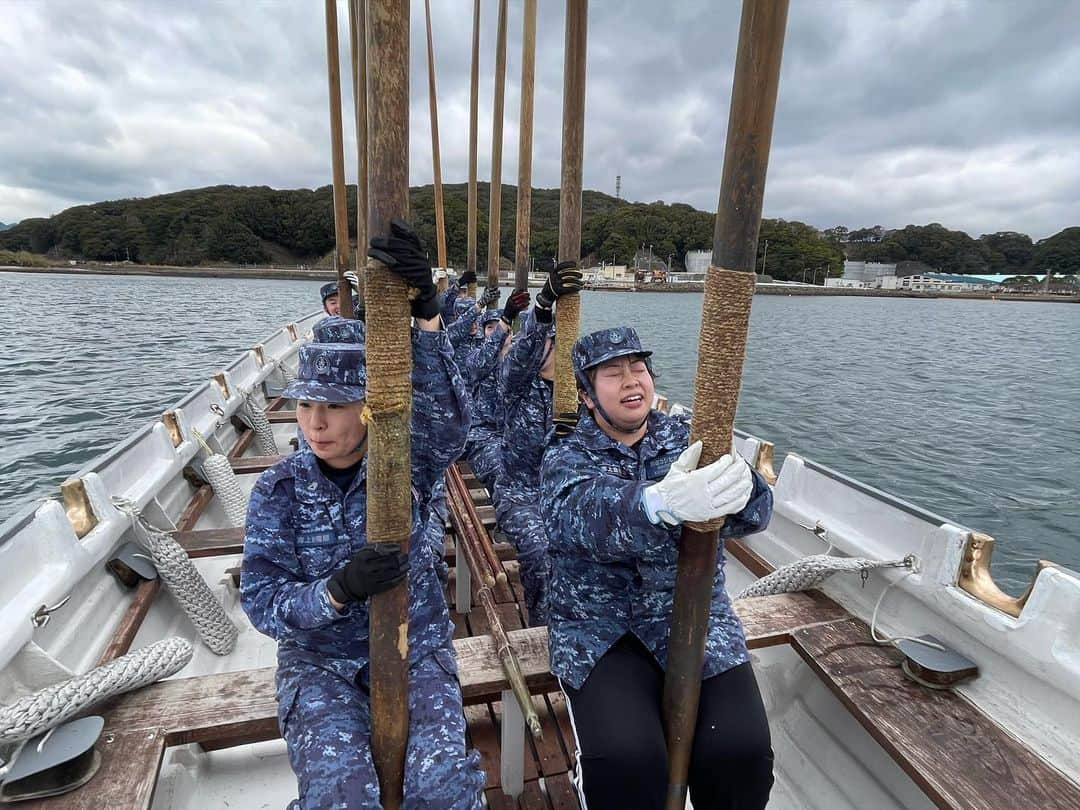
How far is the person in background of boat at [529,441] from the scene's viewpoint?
11.6 ft

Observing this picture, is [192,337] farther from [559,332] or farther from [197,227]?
[197,227]

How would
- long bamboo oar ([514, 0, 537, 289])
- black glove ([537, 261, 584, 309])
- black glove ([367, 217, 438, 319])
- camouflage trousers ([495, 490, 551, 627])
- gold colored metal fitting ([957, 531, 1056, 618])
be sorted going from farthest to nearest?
long bamboo oar ([514, 0, 537, 289]) < camouflage trousers ([495, 490, 551, 627]) < black glove ([537, 261, 584, 309]) < gold colored metal fitting ([957, 531, 1056, 618]) < black glove ([367, 217, 438, 319])

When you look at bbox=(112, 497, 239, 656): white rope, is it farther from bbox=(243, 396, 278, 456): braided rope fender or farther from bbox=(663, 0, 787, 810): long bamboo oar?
bbox=(243, 396, 278, 456): braided rope fender

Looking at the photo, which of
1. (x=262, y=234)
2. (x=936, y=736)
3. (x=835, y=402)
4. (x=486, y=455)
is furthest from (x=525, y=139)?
(x=262, y=234)

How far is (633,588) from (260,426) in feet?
18.9

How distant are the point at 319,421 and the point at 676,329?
37.6m

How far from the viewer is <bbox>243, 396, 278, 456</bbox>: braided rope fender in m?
6.71

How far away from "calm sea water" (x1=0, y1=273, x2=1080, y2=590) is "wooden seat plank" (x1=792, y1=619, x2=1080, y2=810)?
6250 mm

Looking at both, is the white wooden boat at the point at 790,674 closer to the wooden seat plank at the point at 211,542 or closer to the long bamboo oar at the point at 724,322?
the wooden seat plank at the point at 211,542

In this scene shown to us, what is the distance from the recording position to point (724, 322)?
1607 millimetres

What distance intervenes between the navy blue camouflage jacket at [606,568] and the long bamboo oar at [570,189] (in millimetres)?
622

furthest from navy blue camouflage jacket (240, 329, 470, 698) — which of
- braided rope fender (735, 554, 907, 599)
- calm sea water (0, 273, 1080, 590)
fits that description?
calm sea water (0, 273, 1080, 590)

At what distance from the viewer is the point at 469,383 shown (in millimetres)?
5523

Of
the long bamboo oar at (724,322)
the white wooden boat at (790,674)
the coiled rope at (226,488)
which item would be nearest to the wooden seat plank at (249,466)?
the coiled rope at (226,488)
